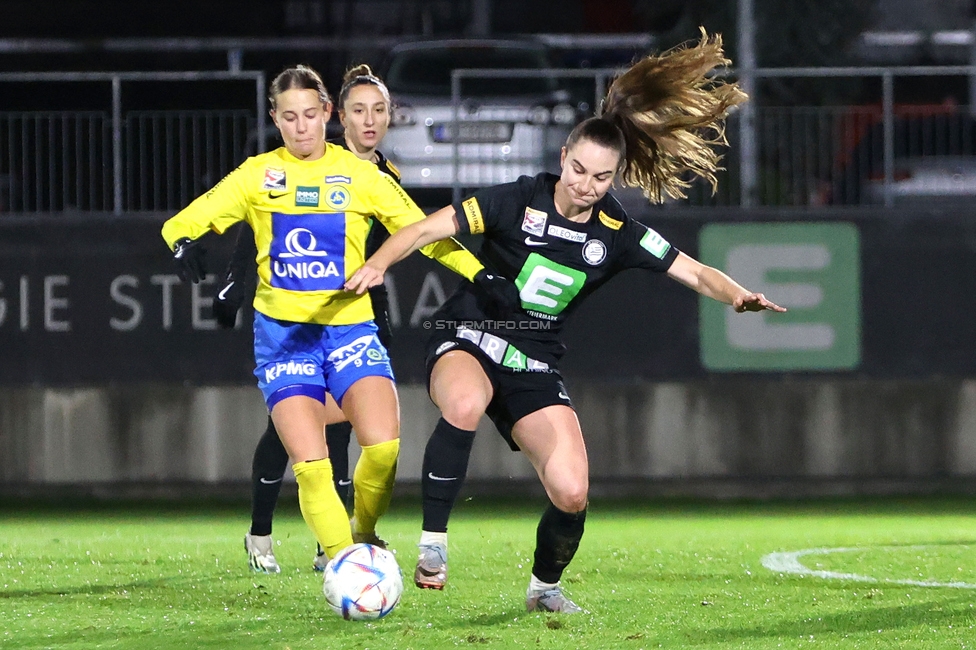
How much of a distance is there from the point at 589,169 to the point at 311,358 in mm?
1369

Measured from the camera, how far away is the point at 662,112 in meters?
7.09

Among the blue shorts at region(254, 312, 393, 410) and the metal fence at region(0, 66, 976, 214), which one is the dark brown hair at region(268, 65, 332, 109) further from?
the metal fence at region(0, 66, 976, 214)

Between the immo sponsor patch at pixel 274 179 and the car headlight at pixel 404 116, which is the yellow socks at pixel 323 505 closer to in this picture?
the immo sponsor patch at pixel 274 179

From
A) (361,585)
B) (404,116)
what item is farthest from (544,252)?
(404,116)

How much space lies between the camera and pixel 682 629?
6414 millimetres

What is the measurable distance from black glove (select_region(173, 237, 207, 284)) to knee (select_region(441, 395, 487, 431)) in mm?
1132

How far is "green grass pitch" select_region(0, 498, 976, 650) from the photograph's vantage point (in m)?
6.23

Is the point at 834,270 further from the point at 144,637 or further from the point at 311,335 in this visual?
the point at 144,637

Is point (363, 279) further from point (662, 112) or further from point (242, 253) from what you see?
point (662, 112)

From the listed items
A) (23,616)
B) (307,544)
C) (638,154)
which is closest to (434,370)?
(638,154)

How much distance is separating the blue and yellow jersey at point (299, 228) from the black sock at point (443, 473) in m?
0.67

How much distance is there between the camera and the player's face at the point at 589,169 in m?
6.61

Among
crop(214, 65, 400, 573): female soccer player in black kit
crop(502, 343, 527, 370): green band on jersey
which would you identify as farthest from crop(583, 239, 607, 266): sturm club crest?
crop(214, 65, 400, 573): female soccer player in black kit

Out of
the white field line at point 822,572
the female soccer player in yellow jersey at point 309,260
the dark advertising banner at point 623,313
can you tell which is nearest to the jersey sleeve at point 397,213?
the female soccer player in yellow jersey at point 309,260
